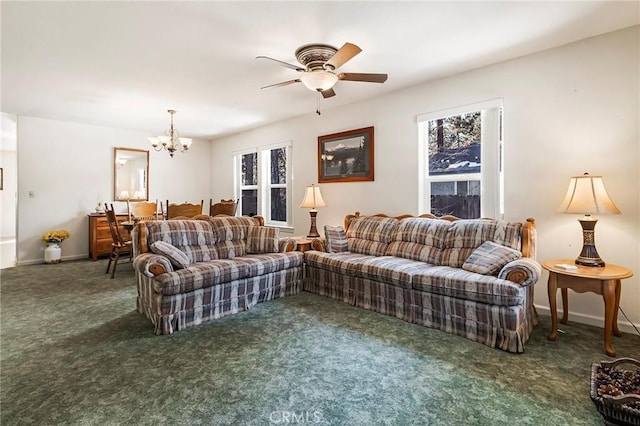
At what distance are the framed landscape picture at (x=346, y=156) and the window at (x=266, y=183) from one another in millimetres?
909

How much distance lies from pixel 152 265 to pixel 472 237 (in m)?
3.02

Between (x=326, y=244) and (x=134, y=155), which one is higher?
(x=134, y=155)

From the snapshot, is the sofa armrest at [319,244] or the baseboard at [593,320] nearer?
the baseboard at [593,320]

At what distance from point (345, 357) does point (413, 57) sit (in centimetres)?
284

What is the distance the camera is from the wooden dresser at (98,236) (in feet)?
19.5

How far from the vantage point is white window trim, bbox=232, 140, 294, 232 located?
594 cm

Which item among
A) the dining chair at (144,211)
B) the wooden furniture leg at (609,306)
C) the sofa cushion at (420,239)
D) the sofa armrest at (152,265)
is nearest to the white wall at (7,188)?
the dining chair at (144,211)

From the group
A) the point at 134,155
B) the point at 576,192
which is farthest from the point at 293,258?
the point at 134,155

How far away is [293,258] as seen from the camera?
12.8ft

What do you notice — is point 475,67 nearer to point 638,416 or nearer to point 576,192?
point 576,192

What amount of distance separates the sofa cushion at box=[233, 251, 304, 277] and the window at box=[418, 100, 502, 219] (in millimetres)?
1721

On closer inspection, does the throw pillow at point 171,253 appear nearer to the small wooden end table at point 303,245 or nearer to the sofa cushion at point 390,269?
the small wooden end table at point 303,245

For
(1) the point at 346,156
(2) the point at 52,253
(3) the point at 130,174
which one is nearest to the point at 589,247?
(1) the point at 346,156

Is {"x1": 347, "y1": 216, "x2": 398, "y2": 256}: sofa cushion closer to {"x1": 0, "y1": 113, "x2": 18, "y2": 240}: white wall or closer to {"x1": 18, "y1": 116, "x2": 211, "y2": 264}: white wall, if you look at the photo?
{"x1": 18, "y1": 116, "x2": 211, "y2": 264}: white wall
